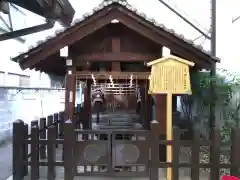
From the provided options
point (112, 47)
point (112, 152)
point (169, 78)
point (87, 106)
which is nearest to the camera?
point (112, 152)

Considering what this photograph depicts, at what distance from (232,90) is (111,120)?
11.5 ft

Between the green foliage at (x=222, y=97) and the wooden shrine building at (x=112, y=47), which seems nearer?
the wooden shrine building at (x=112, y=47)

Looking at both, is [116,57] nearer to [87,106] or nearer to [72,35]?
[72,35]

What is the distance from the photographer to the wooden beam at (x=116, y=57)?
6676mm

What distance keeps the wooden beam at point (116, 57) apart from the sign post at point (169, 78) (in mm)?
930

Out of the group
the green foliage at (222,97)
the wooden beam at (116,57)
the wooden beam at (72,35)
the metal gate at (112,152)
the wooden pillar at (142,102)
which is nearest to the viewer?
the metal gate at (112,152)

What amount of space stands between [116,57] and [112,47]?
286mm

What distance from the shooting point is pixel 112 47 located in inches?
267

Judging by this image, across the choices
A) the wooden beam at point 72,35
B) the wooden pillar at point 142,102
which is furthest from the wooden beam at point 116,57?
the wooden pillar at point 142,102

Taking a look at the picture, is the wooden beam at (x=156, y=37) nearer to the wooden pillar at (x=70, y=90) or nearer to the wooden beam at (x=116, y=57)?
the wooden beam at (x=116, y=57)

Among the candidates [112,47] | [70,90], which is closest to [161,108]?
[112,47]

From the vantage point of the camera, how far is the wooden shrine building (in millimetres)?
6051

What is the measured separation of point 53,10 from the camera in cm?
680

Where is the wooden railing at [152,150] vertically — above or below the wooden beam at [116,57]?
below
